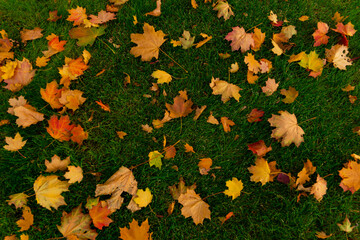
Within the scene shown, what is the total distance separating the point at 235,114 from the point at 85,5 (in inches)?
70.6

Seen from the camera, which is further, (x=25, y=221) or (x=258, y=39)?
(x=258, y=39)

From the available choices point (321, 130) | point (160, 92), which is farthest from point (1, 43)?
point (321, 130)

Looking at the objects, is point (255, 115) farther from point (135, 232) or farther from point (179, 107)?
point (135, 232)

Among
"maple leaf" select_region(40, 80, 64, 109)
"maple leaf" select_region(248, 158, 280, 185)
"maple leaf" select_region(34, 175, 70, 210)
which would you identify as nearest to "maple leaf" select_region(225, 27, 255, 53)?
"maple leaf" select_region(248, 158, 280, 185)

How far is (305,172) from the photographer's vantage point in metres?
1.82

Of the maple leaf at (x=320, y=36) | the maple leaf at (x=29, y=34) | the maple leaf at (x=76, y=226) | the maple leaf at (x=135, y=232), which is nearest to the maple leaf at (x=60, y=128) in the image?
the maple leaf at (x=76, y=226)

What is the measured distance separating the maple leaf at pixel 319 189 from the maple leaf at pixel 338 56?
1.08 m

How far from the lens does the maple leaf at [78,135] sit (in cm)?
188

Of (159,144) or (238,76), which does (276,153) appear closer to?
(238,76)

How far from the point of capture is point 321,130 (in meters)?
1.99

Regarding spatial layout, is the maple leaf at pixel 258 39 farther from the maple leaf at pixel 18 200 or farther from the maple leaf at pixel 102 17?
the maple leaf at pixel 18 200

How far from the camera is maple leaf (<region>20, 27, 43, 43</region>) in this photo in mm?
2287

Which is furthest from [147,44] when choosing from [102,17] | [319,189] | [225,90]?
[319,189]

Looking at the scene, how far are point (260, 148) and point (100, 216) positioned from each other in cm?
123
